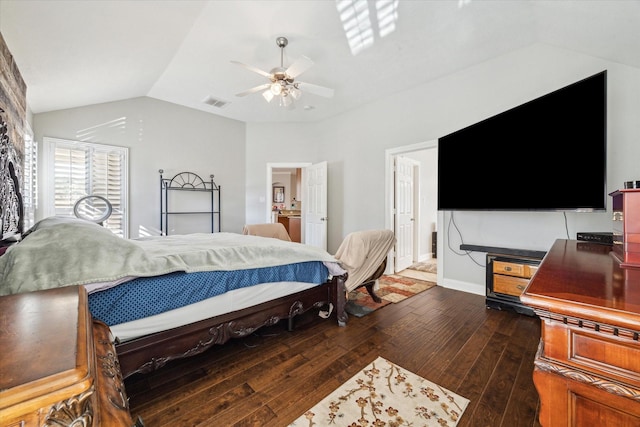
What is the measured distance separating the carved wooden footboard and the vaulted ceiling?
2.37 m

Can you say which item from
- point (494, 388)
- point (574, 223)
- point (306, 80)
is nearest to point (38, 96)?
point (306, 80)

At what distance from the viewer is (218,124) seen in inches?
207

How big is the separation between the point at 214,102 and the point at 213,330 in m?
4.13

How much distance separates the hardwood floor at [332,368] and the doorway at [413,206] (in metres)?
1.57

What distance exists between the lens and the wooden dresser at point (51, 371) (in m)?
0.41

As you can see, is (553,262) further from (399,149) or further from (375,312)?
(399,149)

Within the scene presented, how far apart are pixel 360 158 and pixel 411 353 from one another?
3448mm

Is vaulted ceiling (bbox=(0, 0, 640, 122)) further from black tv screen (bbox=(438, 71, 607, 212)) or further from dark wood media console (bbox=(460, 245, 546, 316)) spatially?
dark wood media console (bbox=(460, 245, 546, 316))

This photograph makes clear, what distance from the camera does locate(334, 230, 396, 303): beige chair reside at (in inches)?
101

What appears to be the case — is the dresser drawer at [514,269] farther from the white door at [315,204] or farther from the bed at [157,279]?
the white door at [315,204]

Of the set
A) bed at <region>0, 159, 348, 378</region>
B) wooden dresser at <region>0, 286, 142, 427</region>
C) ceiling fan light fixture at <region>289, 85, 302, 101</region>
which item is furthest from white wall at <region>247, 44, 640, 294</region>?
wooden dresser at <region>0, 286, 142, 427</region>

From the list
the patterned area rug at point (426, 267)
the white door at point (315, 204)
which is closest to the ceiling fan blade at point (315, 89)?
the white door at point (315, 204)

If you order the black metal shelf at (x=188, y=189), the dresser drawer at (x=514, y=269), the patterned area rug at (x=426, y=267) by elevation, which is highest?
the black metal shelf at (x=188, y=189)

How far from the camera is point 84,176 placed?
394 centimetres
